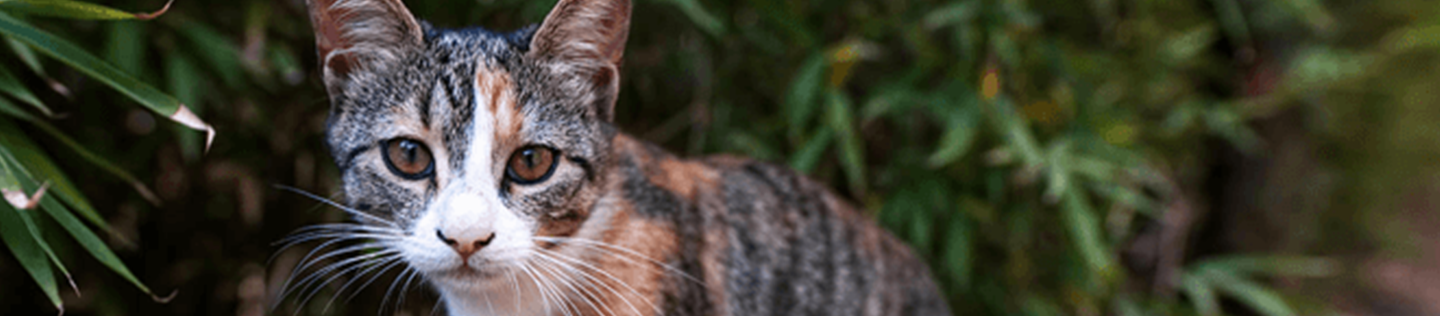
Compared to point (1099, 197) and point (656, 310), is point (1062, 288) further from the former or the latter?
point (656, 310)

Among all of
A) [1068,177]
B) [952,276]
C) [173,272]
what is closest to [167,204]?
A: [173,272]

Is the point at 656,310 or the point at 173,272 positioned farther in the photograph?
the point at 173,272

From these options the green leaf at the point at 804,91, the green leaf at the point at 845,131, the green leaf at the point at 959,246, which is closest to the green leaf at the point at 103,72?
the green leaf at the point at 804,91

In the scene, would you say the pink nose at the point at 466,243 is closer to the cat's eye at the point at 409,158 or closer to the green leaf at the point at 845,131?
the cat's eye at the point at 409,158

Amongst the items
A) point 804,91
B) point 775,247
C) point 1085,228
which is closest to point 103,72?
point 775,247

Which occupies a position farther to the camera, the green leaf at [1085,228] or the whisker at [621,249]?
the green leaf at [1085,228]

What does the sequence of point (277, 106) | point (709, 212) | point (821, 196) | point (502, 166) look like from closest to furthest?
point (502, 166), point (709, 212), point (821, 196), point (277, 106)
